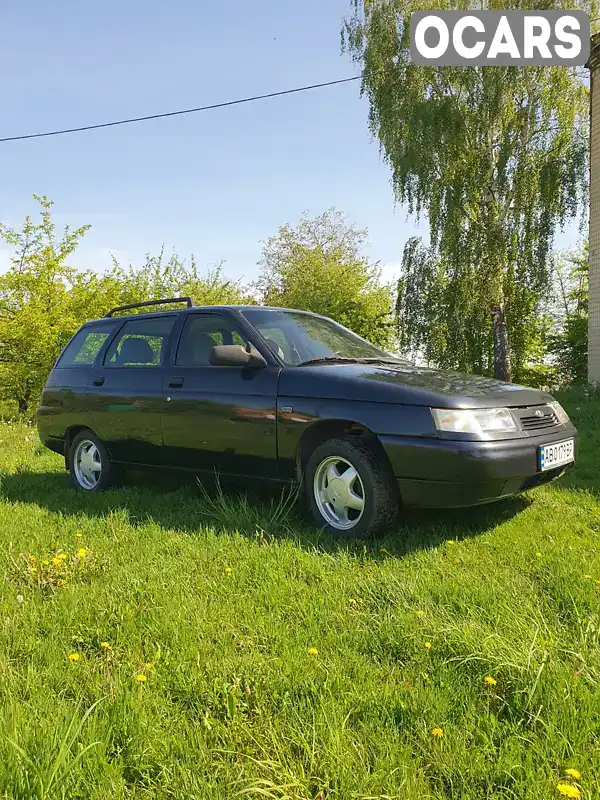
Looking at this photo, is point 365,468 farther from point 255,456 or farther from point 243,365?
point 243,365

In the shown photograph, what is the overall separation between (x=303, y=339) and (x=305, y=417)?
904 mm

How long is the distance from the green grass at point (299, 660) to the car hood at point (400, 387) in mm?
832

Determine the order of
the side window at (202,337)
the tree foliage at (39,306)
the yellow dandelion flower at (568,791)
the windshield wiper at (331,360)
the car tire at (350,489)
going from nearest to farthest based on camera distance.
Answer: the yellow dandelion flower at (568,791), the car tire at (350,489), the windshield wiper at (331,360), the side window at (202,337), the tree foliage at (39,306)

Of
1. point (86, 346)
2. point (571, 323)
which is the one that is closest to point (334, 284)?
point (571, 323)

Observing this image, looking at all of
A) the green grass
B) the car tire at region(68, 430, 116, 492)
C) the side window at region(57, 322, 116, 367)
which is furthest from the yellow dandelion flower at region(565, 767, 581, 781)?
the side window at region(57, 322, 116, 367)

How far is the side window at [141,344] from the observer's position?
5.30 metres

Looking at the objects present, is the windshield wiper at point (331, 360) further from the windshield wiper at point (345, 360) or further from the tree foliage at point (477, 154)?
the tree foliage at point (477, 154)

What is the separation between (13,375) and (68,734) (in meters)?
14.9

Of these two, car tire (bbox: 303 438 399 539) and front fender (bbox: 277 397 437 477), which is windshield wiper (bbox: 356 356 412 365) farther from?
car tire (bbox: 303 438 399 539)

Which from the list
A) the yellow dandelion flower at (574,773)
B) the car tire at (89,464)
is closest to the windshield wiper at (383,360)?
the car tire at (89,464)

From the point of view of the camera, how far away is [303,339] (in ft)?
15.8

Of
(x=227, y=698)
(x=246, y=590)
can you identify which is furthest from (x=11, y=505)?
(x=227, y=698)

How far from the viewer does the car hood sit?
3.74 m

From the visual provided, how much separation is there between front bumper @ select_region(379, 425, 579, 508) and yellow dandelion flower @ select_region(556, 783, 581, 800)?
1996 millimetres
